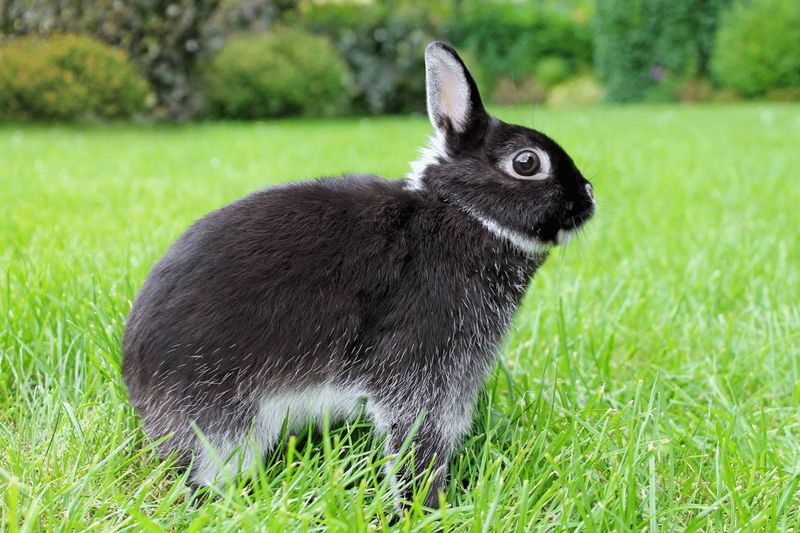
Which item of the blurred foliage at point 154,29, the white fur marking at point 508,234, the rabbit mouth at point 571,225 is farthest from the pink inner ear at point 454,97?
the blurred foliage at point 154,29

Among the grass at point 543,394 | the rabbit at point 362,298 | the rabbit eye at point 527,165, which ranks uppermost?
the rabbit eye at point 527,165

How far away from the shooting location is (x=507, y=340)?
236 centimetres

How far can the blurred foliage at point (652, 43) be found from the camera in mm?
22875

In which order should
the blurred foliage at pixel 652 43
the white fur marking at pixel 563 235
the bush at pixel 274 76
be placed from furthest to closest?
the blurred foliage at pixel 652 43 → the bush at pixel 274 76 → the white fur marking at pixel 563 235

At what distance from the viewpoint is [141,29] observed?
47.1 ft

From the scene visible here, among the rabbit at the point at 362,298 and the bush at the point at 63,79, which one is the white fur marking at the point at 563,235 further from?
the bush at the point at 63,79

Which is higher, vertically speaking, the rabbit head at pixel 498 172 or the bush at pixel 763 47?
the bush at pixel 763 47

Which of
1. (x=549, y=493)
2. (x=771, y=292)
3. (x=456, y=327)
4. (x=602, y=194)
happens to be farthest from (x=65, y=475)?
(x=602, y=194)

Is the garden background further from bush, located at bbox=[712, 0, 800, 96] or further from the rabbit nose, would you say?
bush, located at bbox=[712, 0, 800, 96]

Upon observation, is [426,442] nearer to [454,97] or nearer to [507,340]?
[507,340]

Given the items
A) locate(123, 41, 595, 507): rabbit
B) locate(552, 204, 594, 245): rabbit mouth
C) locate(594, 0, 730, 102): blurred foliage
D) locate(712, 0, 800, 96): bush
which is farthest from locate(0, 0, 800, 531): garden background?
locate(594, 0, 730, 102): blurred foliage

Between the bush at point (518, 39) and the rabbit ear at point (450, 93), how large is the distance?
2325 cm

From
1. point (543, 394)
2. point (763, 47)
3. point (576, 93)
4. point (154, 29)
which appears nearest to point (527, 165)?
point (543, 394)

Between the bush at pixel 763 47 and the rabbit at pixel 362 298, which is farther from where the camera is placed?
the bush at pixel 763 47
